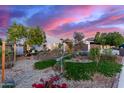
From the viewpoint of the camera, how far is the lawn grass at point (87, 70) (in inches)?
338

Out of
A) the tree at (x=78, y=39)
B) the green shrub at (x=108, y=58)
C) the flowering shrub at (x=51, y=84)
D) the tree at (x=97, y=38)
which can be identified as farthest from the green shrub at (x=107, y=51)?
the flowering shrub at (x=51, y=84)

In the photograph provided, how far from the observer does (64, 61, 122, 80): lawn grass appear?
28.1 feet

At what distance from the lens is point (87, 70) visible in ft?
28.2

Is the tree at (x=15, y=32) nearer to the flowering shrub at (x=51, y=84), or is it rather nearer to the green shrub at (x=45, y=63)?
the green shrub at (x=45, y=63)

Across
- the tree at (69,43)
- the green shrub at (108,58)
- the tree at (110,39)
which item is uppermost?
the tree at (110,39)

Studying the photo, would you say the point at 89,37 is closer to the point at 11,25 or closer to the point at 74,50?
the point at 74,50

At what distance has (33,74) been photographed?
8609 millimetres

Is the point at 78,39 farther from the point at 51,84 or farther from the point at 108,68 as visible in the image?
the point at 51,84

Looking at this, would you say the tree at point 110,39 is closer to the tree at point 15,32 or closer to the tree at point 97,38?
the tree at point 97,38

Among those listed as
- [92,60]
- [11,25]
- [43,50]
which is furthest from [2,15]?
[92,60]

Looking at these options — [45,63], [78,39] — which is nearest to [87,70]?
[78,39]

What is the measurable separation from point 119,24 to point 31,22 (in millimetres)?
1268

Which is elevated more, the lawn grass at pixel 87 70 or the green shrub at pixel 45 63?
the green shrub at pixel 45 63
